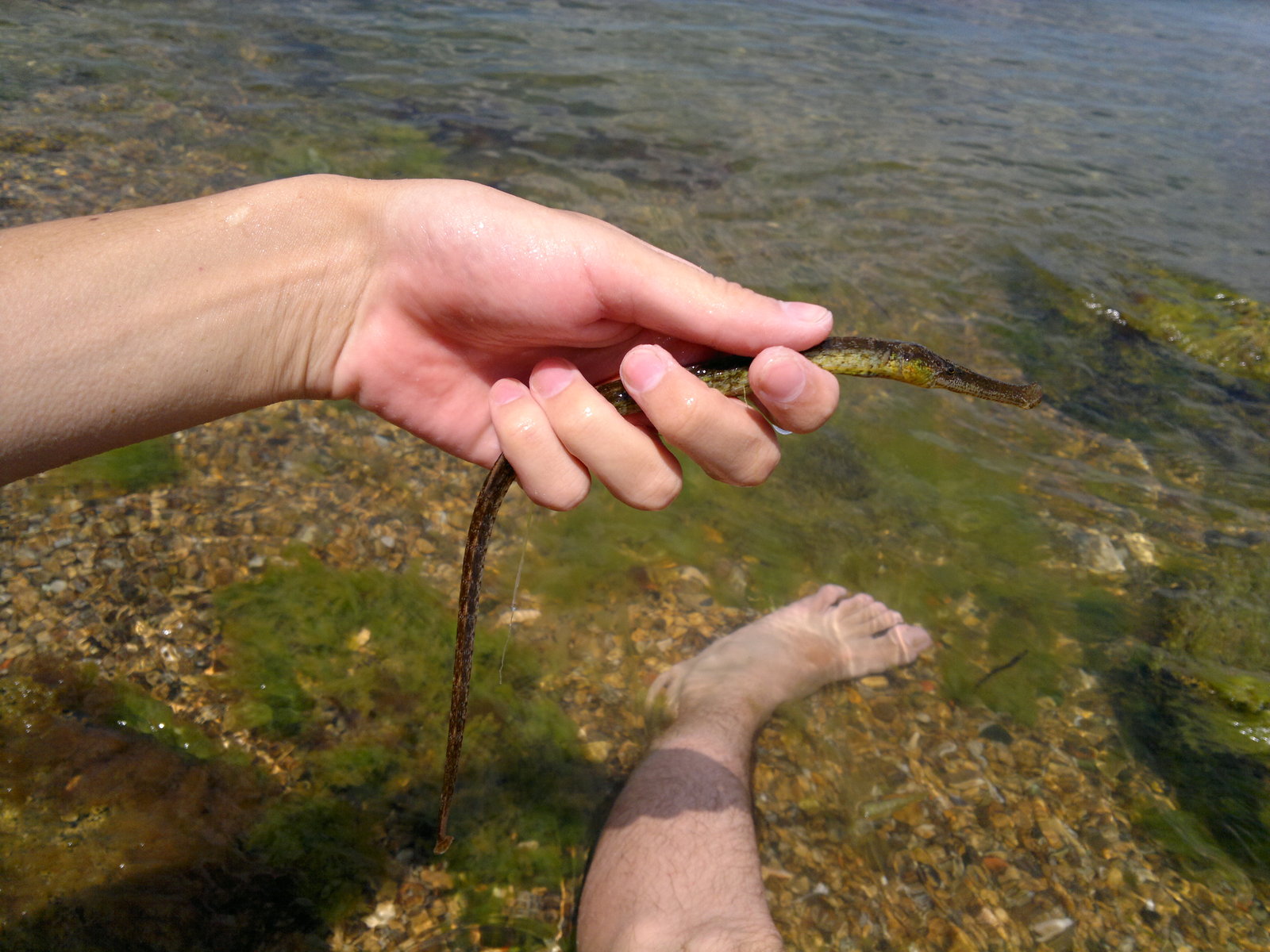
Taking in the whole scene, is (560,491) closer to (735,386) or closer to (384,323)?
(735,386)

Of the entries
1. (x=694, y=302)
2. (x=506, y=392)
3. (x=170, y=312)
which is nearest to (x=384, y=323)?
(x=506, y=392)

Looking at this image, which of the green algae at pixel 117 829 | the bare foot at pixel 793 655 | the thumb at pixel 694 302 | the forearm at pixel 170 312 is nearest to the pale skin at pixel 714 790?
the bare foot at pixel 793 655

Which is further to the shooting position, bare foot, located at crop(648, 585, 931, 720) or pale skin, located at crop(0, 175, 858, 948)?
bare foot, located at crop(648, 585, 931, 720)

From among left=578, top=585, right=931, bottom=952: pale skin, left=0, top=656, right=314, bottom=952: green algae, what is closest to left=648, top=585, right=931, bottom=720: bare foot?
left=578, top=585, right=931, bottom=952: pale skin

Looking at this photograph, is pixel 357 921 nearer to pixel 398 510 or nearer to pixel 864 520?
pixel 398 510

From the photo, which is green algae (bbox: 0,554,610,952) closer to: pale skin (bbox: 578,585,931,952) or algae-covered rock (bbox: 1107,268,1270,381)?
pale skin (bbox: 578,585,931,952)

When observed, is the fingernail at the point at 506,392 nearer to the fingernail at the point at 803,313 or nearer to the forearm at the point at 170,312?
the forearm at the point at 170,312
